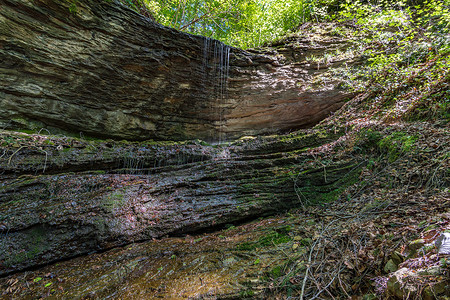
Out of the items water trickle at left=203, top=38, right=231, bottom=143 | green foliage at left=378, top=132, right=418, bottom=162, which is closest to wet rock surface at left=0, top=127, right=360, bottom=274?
green foliage at left=378, top=132, right=418, bottom=162

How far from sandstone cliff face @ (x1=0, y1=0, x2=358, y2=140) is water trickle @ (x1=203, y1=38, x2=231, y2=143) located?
34 millimetres

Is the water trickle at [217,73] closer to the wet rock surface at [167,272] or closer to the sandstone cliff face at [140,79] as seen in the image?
the sandstone cliff face at [140,79]

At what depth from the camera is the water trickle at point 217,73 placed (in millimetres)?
7312

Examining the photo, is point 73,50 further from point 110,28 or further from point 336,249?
point 336,249

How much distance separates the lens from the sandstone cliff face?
516 centimetres

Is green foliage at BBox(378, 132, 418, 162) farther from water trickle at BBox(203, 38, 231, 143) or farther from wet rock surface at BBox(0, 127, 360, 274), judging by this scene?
water trickle at BBox(203, 38, 231, 143)

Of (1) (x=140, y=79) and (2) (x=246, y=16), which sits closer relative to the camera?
(1) (x=140, y=79)

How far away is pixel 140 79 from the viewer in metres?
6.68

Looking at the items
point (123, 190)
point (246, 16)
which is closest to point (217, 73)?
point (123, 190)

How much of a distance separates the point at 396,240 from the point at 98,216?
4.53 m

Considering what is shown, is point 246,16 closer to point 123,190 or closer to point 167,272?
point 123,190

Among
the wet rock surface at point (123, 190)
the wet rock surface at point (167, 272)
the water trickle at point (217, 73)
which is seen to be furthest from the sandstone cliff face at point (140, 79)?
the wet rock surface at point (167, 272)

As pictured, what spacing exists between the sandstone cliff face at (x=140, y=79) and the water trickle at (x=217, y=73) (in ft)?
0.11

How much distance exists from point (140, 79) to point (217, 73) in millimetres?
2666
